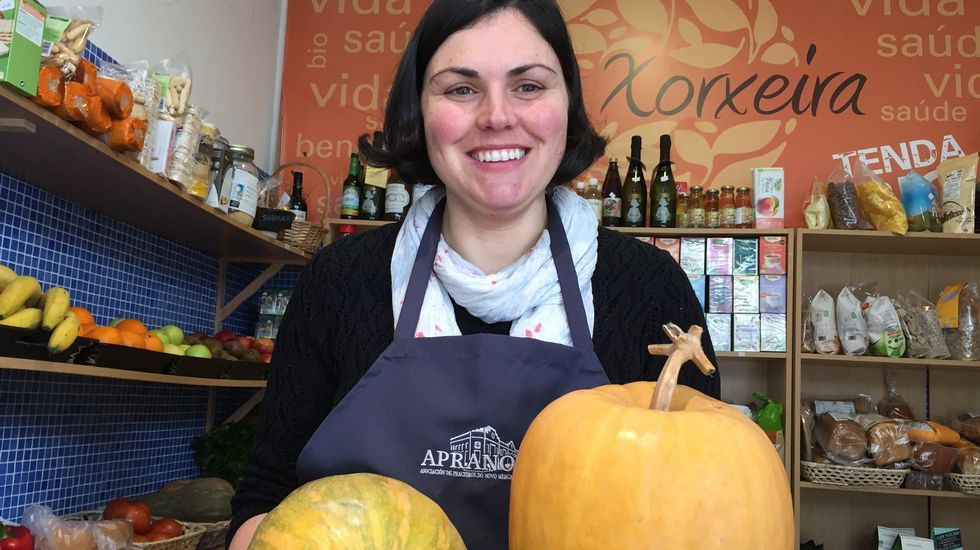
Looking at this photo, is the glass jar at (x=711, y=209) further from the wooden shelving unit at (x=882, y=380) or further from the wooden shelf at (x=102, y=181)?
the wooden shelf at (x=102, y=181)

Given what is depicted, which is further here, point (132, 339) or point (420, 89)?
point (132, 339)

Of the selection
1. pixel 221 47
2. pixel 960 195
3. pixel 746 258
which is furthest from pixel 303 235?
pixel 960 195

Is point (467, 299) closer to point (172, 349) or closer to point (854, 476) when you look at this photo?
point (172, 349)

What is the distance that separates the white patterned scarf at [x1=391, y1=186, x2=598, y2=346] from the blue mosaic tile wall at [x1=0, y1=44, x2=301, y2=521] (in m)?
1.43

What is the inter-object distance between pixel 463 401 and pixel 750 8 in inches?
138

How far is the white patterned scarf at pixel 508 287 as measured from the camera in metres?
1.09

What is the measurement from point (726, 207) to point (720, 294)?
0.39 meters

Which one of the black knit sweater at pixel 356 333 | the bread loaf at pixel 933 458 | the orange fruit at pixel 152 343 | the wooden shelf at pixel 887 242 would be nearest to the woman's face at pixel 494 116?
the black knit sweater at pixel 356 333

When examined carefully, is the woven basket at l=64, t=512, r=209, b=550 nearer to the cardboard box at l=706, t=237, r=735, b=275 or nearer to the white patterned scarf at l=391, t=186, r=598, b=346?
the white patterned scarf at l=391, t=186, r=598, b=346

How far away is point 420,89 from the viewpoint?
123 cm

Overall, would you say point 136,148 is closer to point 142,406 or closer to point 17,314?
point 17,314

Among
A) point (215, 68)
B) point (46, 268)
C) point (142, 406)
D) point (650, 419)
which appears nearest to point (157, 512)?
point (142, 406)

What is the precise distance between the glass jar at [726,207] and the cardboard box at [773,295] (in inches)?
11.8

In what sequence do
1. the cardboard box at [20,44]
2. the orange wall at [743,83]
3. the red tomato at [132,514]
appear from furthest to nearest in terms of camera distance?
the orange wall at [743,83]
the red tomato at [132,514]
the cardboard box at [20,44]
